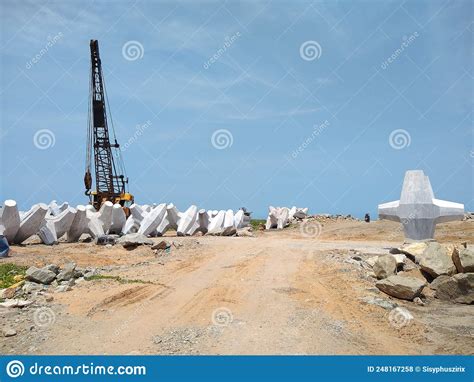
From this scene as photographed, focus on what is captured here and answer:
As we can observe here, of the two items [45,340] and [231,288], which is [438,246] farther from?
[45,340]

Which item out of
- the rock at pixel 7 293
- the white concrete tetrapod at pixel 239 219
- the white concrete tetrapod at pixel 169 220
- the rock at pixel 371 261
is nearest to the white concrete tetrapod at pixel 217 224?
the white concrete tetrapod at pixel 239 219

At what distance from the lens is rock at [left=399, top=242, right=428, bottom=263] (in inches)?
466

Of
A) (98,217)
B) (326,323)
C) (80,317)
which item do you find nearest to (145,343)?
(80,317)

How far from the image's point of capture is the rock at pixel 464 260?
10.3 metres

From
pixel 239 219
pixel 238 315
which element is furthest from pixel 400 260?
pixel 239 219

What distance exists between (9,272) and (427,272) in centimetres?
1035

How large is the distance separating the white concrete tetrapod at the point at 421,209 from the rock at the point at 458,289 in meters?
4.74

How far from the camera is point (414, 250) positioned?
1208 centimetres

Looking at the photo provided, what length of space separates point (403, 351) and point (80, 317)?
5.00m

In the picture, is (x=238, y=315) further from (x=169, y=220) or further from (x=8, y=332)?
(x=169, y=220)

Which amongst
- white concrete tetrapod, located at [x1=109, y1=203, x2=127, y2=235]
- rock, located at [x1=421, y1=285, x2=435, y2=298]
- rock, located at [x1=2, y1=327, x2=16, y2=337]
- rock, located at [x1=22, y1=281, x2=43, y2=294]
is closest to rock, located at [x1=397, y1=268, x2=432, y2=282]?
rock, located at [x1=421, y1=285, x2=435, y2=298]

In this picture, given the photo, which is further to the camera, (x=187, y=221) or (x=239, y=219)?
(x=239, y=219)

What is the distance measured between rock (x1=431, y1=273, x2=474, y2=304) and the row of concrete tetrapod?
13.1 metres

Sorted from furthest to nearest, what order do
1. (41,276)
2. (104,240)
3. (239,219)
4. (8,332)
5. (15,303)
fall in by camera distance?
1. (239,219)
2. (104,240)
3. (41,276)
4. (15,303)
5. (8,332)
